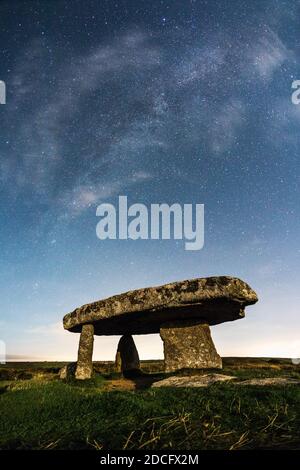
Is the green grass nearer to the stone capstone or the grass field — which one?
the grass field

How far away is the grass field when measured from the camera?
4.91 meters

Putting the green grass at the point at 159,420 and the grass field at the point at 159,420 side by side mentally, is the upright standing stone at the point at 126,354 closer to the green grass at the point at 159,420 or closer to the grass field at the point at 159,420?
the grass field at the point at 159,420

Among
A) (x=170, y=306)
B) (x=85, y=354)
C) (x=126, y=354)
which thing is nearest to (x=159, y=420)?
(x=170, y=306)

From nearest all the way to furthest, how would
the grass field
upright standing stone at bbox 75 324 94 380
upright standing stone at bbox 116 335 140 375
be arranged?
the grass field → upright standing stone at bbox 75 324 94 380 → upright standing stone at bbox 116 335 140 375

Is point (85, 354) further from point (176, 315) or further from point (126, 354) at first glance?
point (176, 315)

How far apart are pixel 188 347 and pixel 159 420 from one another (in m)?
10.2

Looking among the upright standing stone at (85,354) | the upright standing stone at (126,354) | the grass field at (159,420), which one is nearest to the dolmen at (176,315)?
the upright standing stone at (85,354)

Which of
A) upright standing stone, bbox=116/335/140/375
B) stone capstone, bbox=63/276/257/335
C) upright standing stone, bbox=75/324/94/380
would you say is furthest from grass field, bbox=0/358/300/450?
upright standing stone, bbox=116/335/140/375

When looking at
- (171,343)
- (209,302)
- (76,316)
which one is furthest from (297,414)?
(76,316)

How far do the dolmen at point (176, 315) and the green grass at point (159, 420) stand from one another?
627 centimetres

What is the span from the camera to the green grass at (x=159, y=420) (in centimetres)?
492
